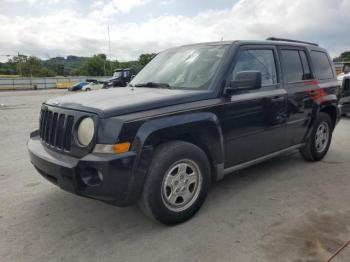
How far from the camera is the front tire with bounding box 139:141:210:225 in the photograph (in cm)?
305

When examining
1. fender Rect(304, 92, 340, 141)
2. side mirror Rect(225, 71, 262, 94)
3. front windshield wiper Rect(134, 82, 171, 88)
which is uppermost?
side mirror Rect(225, 71, 262, 94)

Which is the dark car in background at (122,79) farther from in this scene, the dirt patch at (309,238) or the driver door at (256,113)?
the dirt patch at (309,238)

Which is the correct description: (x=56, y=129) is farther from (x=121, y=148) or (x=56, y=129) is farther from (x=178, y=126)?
Result: (x=178, y=126)

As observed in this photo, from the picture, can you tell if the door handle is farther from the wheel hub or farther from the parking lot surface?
the wheel hub

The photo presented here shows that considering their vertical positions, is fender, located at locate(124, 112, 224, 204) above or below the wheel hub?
above

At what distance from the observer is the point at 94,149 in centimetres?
289

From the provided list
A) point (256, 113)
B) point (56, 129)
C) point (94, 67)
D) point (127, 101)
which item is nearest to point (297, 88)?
point (256, 113)

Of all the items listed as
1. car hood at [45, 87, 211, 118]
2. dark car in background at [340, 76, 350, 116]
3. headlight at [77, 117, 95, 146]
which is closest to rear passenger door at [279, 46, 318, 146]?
car hood at [45, 87, 211, 118]

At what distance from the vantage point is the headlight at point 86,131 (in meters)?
2.93

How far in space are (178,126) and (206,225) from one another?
1.03 meters

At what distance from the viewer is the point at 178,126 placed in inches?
126

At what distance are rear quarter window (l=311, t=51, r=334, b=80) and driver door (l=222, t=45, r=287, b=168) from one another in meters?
1.15

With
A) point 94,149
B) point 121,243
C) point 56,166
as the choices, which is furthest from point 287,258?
point 56,166

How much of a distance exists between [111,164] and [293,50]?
3.33 m
